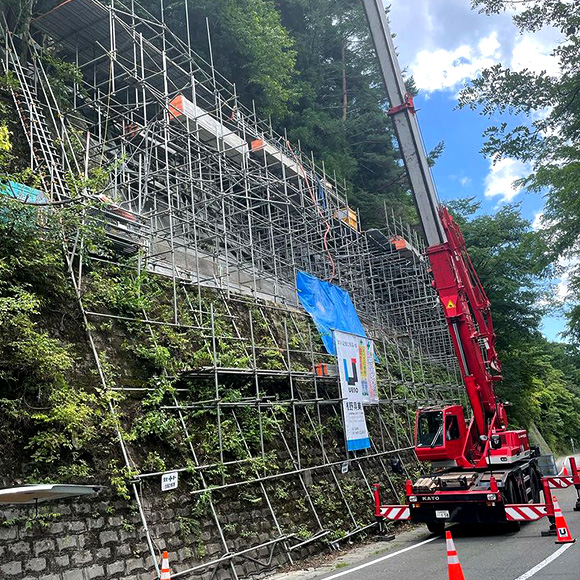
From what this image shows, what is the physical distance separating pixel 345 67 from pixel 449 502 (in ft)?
96.2

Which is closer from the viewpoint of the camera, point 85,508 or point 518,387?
point 85,508

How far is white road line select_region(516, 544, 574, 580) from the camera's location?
663 centimetres

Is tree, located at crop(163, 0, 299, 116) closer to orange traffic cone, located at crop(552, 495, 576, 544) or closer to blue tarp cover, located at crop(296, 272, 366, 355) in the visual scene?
blue tarp cover, located at crop(296, 272, 366, 355)

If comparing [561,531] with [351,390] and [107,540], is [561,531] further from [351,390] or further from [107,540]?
[107,540]

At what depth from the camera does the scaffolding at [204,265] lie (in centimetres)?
905

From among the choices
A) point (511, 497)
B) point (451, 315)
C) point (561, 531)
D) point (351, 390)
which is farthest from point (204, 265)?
point (561, 531)

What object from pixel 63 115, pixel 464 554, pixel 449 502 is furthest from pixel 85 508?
pixel 63 115

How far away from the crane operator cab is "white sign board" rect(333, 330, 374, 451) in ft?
5.60

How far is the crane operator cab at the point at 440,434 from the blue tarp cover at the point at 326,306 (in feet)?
9.75

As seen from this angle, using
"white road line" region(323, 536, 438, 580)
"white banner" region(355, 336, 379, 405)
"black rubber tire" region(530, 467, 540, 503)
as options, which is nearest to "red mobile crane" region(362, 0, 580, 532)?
"black rubber tire" region(530, 467, 540, 503)

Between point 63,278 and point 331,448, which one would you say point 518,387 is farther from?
point 63,278

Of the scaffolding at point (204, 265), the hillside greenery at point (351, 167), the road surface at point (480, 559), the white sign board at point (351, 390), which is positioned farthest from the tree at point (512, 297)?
the road surface at point (480, 559)

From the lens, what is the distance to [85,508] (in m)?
6.77

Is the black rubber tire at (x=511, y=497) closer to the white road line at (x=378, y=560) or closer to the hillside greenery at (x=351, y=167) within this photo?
the white road line at (x=378, y=560)
